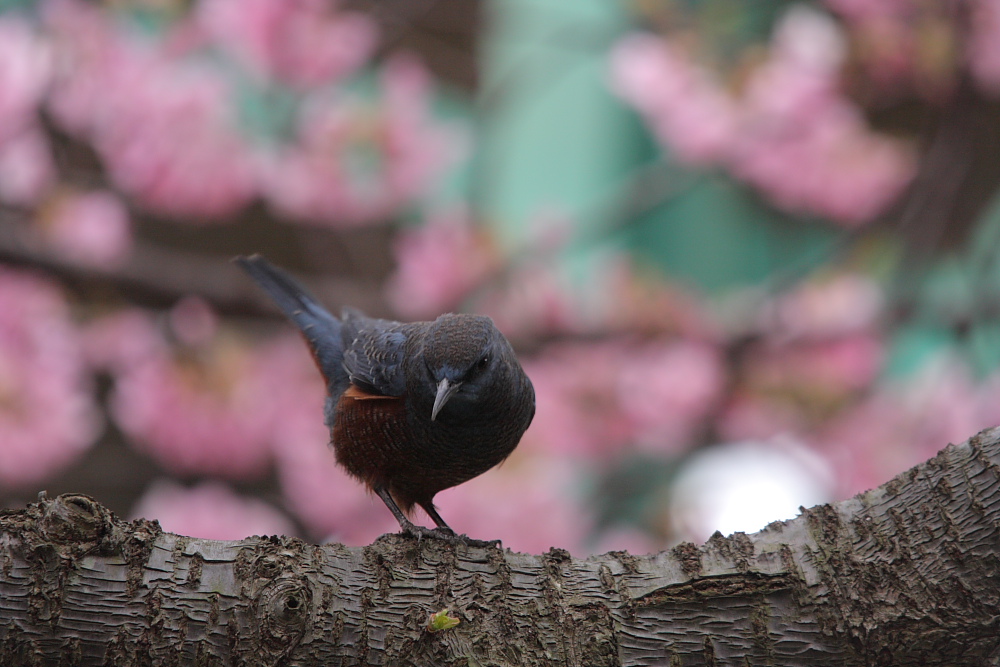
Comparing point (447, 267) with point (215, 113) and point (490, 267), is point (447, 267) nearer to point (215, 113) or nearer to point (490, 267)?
point (490, 267)

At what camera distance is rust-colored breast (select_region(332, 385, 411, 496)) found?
2.80 metres

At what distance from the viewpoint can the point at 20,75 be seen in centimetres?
445

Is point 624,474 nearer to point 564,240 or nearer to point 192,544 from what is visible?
point 564,240

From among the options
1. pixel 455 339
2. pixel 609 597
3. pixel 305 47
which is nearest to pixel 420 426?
pixel 455 339

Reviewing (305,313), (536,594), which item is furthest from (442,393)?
(305,313)

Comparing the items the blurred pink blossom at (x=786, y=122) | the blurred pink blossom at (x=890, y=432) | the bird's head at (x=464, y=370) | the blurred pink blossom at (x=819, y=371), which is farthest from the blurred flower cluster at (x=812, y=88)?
the bird's head at (x=464, y=370)

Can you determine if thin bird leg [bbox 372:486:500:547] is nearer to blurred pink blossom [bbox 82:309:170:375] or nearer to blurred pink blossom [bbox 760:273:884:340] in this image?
blurred pink blossom [bbox 82:309:170:375]

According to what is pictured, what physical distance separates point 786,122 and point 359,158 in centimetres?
247

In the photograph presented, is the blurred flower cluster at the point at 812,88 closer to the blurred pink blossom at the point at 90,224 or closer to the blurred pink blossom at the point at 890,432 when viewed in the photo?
the blurred pink blossom at the point at 890,432

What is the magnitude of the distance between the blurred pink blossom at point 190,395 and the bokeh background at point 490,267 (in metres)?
0.01

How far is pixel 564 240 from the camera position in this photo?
16.6 feet

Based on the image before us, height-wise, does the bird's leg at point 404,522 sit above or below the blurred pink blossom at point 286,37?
below

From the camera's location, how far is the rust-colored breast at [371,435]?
2801 mm

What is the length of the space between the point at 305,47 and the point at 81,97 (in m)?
1.19
